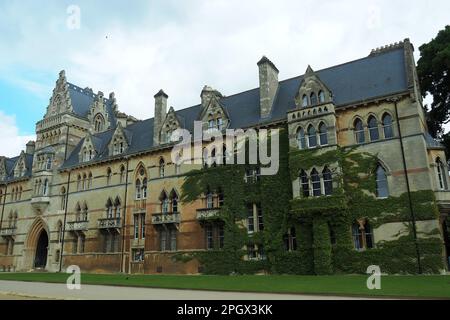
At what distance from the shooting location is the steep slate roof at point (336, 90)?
30.4 m

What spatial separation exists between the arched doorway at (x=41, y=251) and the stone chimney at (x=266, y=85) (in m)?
35.9

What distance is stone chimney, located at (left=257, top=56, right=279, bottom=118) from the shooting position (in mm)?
35531

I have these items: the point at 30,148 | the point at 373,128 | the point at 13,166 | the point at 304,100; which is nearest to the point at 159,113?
the point at 304,100

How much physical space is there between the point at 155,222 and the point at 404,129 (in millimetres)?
23814

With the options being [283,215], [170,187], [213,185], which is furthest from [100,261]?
[283,215]

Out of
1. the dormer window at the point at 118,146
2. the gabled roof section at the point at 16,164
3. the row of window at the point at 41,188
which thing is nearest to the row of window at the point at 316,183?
the dormer window at the point at 118,146

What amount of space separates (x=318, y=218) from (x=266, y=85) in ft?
46.1

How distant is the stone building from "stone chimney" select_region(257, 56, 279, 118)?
0.12 m

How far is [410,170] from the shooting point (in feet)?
87.9

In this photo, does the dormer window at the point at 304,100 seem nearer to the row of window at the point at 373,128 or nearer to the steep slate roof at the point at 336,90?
the steep slate roof at the point at 336,90

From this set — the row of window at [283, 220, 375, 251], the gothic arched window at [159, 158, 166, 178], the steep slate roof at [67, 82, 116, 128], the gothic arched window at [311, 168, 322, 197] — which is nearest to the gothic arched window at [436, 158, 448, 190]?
the row of window at [283, 220, 375, 251]

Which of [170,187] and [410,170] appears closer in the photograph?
[410,170]

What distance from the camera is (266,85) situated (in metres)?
36.0
